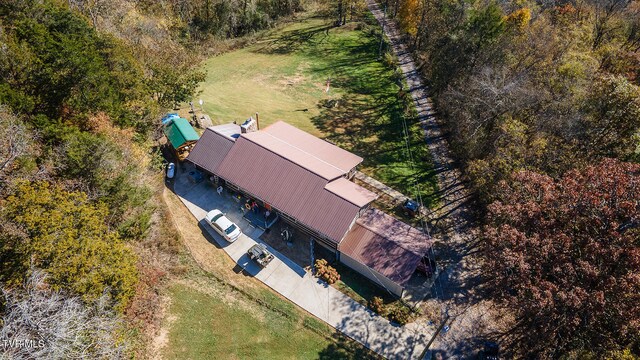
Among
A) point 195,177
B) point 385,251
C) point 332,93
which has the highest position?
point 332,93

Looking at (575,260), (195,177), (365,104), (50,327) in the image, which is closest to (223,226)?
(195,177)

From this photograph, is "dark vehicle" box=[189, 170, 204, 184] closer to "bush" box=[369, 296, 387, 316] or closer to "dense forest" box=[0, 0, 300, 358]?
"dense forest" box=[0, 0, 300, 358]

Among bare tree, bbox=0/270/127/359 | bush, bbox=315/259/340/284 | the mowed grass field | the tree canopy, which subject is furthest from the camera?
the mowed grass field

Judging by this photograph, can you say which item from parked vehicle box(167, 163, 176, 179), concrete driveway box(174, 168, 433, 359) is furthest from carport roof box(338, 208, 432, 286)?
parked vehicle box(167, 163, 176, 179)

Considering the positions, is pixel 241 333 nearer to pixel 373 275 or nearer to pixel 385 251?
pixel 373 275

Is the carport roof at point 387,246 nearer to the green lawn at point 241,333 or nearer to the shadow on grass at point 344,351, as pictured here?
the shadow on grass at point 344,351

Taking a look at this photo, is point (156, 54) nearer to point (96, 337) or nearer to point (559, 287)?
point (96, 337)

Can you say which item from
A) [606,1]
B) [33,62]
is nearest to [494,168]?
[33,62]

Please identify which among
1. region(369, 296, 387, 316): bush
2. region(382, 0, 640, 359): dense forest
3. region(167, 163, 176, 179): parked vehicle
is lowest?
region(369, 296, 387, 316): bush
